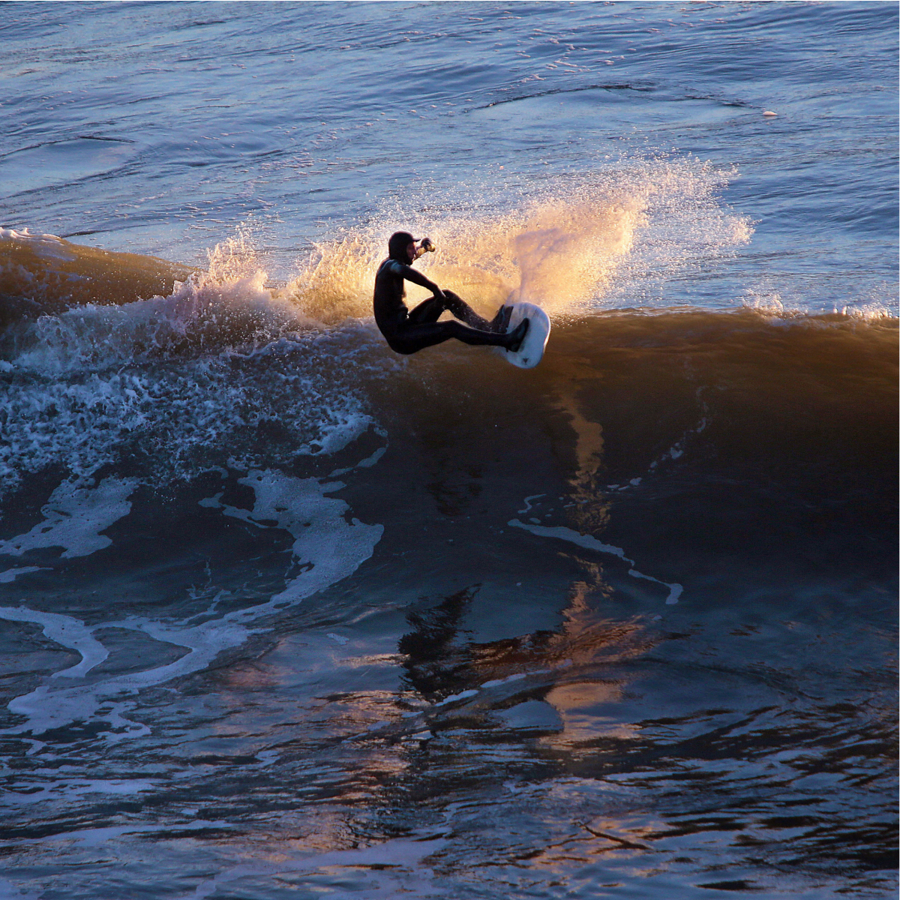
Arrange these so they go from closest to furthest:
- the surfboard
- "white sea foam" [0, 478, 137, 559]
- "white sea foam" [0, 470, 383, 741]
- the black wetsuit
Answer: "white sea foam" [0, 470, 383, 741], the black wetsuit, "white sea foam" [0, 478, 137, 559], the surfboard

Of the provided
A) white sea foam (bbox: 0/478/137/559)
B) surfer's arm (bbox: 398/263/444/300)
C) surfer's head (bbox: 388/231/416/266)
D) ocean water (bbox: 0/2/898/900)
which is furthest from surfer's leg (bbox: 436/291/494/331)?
white sea foam (bbox: 0/478/137/559)

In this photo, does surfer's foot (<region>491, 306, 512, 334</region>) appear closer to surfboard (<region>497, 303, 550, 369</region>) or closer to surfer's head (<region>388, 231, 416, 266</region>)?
surfboard (<region>497, 303, 550, 369</region>)

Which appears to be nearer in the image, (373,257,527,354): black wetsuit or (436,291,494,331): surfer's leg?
(373,257,527,354): black wetsuit

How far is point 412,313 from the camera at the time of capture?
7156 mm

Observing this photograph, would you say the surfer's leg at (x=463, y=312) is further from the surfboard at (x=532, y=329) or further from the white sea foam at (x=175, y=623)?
the white sea foam at (x=175, y=623)

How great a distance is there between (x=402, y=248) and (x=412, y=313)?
1.81 ft

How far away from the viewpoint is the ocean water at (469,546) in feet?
13.1

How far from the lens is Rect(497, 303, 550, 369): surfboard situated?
7.38 m

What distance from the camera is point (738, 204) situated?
12859 millimetres

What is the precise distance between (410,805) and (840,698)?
2.38 m

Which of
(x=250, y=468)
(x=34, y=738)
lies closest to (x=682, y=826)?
(x=34, y=738)

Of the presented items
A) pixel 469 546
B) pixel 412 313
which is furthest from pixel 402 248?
pixel 469 546

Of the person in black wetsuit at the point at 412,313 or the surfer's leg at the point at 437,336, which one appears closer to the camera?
the person in black wetsuit at the point at 412,313

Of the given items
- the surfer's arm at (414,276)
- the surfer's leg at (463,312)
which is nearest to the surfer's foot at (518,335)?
the surfer's leg at (463,312)
